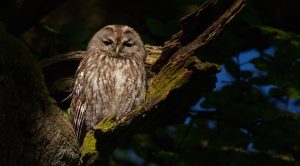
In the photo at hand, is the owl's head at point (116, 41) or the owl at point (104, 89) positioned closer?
the owl at point (104, 89)

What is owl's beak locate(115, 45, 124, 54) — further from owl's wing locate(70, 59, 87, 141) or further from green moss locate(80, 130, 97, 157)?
green moss locate(80, 130, 97, 157)

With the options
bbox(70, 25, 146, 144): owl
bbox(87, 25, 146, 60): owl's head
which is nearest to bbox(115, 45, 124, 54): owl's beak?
bbox(87, 25, 146, 60): owl's head

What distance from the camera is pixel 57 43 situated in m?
4.48

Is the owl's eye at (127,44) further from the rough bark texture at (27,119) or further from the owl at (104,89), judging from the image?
the rough bark texture at (27,119)

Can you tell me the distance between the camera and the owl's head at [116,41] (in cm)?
429

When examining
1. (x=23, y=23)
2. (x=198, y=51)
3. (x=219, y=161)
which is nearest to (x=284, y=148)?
(x=219, y=161)

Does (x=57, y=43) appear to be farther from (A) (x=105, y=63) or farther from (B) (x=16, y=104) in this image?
(B) (x=16, y=104)

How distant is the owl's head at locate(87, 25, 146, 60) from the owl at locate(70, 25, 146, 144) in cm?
11

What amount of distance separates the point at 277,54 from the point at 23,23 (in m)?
1.65

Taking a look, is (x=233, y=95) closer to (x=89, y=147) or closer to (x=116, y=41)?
(x=116, y=41)

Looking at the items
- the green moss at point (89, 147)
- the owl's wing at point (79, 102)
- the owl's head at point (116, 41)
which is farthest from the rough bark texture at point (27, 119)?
the owl's head at point (116, 41)

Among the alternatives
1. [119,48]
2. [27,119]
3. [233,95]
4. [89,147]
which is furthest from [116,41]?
[27,119]

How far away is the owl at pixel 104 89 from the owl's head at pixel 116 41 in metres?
0.11

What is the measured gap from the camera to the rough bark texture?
2746 millimetres
